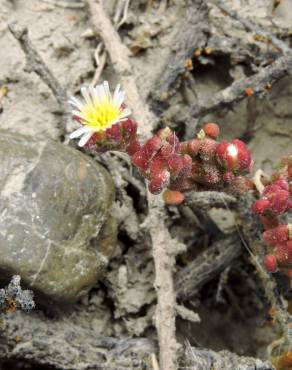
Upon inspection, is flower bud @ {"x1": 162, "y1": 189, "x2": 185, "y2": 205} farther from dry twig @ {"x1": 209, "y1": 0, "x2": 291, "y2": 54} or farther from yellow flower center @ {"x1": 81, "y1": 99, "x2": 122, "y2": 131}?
dry twig @ {"x1": 209, "y1": 0, "x2": 291, "y2": 54}

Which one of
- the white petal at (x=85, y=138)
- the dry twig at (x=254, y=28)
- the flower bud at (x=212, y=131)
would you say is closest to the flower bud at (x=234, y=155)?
the flower bud at (x=212, y=131)

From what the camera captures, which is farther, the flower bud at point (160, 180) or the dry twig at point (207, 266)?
the dry twig at point (207, 266)

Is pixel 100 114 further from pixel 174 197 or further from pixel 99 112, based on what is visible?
pixel 174 197

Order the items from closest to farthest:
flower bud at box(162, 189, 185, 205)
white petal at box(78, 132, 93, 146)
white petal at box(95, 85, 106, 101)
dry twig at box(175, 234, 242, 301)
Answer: white petal at box(78, 132, 93, 146) < white petal at box(95, 85, 106, 101) < flower bud at box(162, 189, 185, 205) < dry twig at box(175, 234, 242, 301)

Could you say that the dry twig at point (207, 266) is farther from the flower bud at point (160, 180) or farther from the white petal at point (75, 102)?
the white petal at point (75, 102)

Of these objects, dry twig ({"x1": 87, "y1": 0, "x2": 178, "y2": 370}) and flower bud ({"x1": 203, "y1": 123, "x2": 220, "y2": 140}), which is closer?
flower bud ({"x1": 203, "y1": 123, "x2": 220, "y2": 140})

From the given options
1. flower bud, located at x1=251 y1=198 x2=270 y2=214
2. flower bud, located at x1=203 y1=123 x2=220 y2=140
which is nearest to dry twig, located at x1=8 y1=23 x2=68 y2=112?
flower bud, located at x1=203 y1=123 x2=220 y2=140

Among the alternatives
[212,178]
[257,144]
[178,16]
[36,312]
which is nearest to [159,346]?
[36,312]

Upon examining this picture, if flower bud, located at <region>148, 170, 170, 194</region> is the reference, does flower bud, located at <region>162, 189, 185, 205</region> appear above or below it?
below

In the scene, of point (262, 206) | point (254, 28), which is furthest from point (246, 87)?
point (262, 206)
